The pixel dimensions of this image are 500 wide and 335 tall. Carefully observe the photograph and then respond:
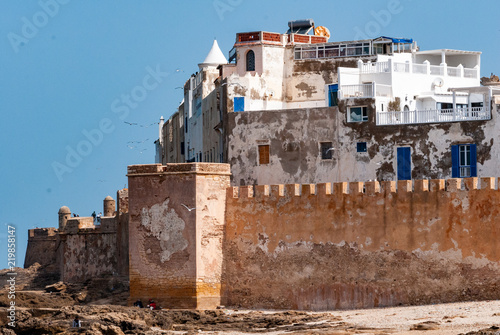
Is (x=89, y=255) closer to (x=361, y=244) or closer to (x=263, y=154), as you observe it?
(x=263, y=154)

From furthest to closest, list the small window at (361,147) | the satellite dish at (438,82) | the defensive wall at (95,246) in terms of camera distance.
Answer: the defensive wall at (95,246)
the satellite dish at (438,82)
the small window at (361,147)

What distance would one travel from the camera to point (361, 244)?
36375 mm

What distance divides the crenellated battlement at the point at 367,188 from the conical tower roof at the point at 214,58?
72.1 feet

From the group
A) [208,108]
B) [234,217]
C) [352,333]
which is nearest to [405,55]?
[208,108]

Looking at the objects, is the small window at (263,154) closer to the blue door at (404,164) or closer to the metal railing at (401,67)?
the blue door at (404,164)

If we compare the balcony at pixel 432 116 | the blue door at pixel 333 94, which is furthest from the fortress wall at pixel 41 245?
the balcony at pixel 432 116

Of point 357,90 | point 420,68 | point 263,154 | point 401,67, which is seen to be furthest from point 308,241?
point 420,68

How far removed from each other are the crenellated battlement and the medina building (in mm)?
5558

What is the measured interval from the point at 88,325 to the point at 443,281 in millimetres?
9987

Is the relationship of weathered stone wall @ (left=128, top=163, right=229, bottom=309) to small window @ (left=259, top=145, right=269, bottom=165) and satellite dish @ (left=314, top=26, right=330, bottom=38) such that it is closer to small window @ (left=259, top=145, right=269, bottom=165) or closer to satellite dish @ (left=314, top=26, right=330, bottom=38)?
small window @ (left=259, top=145, right=269, bottom=165)

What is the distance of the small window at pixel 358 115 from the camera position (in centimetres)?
4353

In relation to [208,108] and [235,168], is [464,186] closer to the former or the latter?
[235,168]

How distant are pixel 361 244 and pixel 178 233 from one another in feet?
17.9

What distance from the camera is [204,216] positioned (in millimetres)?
37469
